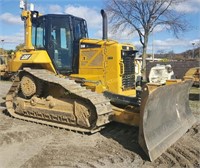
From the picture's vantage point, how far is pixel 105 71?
7062 mm

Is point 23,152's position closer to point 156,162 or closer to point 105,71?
point 156,162

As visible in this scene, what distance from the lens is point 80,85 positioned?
22.5ft

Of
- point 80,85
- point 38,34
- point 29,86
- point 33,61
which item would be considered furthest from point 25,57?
point 80,85

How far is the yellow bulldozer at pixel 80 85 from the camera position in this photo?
5.96m

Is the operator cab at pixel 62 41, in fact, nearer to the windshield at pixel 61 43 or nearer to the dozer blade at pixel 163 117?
the windshield at pixel 61 43

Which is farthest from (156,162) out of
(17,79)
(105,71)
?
(17,79)

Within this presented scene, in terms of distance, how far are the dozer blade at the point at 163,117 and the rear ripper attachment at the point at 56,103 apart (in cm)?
109

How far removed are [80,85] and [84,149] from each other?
76.4 inches

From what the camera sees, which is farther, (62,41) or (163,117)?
(62,41)

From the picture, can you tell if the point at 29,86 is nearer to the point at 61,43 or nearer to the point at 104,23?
the point at 61,43

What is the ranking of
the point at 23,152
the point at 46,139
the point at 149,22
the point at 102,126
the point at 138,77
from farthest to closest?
the point at 149,22, the point at 138,77, the point at 102,126, the point at 46,139, the point at 23,152

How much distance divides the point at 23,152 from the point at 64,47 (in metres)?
3.22

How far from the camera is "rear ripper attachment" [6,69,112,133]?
6113 mm

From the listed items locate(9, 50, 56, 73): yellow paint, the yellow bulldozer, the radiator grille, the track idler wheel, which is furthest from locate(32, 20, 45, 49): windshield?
the radiator grille
